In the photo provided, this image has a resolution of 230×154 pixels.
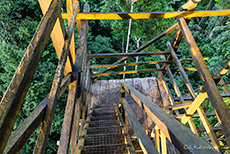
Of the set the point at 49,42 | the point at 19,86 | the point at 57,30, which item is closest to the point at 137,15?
the point at 57,30

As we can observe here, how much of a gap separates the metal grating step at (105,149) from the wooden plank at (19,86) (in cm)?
152

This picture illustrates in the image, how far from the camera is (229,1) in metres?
7.54

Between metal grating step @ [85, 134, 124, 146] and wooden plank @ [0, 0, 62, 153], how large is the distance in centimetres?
173

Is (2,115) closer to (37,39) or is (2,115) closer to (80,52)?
(37,39)

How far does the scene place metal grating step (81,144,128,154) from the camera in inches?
76.1

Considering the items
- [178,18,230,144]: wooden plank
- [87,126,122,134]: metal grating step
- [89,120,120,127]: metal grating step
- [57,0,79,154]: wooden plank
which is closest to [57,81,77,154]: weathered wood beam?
[57,0,79,154]: wooden plank

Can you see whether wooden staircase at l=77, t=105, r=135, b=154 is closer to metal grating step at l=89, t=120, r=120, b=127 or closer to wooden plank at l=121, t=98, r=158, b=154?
metal grating step at l=89, t=120, r=120, b=127

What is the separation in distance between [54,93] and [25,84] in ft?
1.20

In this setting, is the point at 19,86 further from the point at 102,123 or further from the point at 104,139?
the point at 102,123

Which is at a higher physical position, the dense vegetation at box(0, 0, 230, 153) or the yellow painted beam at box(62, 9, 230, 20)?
the dense vegetation at box(0, 0, 230, 153)

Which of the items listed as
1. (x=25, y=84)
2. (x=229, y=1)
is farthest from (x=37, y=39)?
(x=229, y=1)

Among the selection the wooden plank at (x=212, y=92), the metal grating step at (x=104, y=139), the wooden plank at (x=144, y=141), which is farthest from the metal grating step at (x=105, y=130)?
the wooden plank at (x=212, y=92)

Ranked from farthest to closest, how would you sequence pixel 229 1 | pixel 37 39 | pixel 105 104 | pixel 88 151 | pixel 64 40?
1. pixel 229 1
2. pixel 105 104
3. pixel 88 151
4. pixel 64 40
5. pixel 37 39

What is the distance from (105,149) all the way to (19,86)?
1.66m
